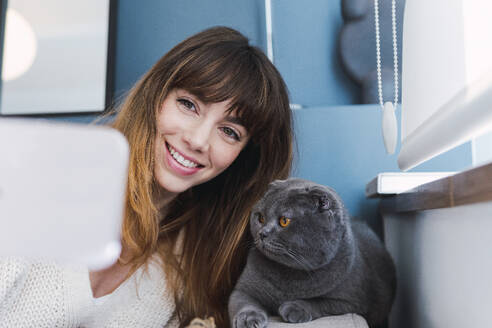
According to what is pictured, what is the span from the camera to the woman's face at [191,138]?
2.93 feet

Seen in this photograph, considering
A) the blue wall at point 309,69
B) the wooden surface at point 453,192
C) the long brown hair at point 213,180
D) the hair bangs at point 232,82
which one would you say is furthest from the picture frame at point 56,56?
the wooden surface at point 453,192

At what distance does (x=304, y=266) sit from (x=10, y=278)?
539mm

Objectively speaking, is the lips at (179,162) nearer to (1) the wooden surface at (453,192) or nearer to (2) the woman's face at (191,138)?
(2) the woman's face at (191,138)

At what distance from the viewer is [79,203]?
0.70ft

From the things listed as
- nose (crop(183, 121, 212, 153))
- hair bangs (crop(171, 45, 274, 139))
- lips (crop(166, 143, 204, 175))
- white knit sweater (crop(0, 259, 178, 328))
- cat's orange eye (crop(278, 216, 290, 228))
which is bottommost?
white knit sweater (crop(0, 259, 178, 328))

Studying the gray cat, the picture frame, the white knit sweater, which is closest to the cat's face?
the gray cat

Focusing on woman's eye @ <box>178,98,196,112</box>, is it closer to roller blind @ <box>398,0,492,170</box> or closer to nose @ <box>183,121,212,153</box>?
nose @ <box>183,121,212,153</box>

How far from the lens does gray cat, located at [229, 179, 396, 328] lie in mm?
759

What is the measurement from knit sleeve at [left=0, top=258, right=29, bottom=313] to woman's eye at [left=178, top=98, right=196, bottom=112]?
0.44 meters

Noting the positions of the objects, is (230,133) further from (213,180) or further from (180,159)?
(213,180)

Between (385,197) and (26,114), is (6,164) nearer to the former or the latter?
(385,197)

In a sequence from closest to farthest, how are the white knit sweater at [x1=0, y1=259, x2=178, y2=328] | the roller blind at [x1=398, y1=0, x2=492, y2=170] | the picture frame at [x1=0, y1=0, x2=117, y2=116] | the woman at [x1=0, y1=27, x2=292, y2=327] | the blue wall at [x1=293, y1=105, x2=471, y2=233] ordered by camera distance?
the roller blind at [x1=398, y1=0, x2=492, y2=170]
the white knit sweater at [x1=0, y1=259, x2=178, y2=328]
the woman at [x1=0, y1=27, x2=292, y2=327]
the blue wall at [x1=293, y1=105, x2=471, y2=233]
the picture frame at [x1=0, y1=0, x2=117, y2=116]

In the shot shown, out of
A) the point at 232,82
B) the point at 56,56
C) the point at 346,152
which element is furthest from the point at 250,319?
the point at 56,56

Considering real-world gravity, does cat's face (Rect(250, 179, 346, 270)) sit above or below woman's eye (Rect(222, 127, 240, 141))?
below
